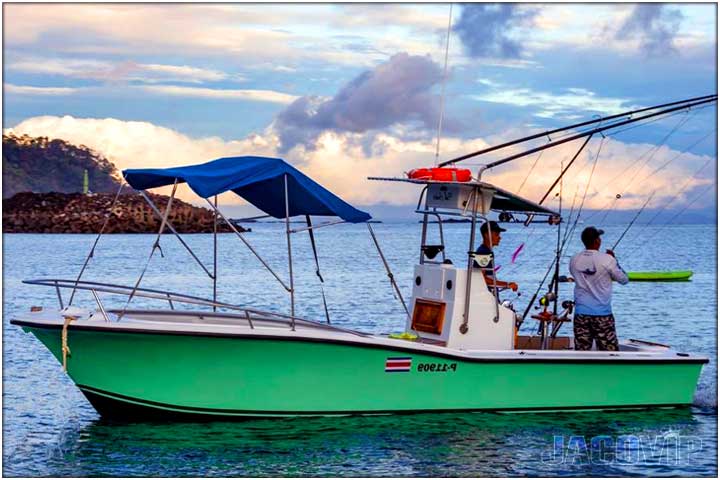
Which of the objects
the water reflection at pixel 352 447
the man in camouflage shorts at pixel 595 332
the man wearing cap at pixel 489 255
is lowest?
the water reflection at pixel 352 447

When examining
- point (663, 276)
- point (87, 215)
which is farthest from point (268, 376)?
point (87, 215)

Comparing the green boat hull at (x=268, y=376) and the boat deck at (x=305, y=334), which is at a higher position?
the boat deck at (x=305, y=334)

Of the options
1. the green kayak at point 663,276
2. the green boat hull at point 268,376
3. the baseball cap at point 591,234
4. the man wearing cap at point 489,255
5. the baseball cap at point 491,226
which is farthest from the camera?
the green kayak at point 663,276

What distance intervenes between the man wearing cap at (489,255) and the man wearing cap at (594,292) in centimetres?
97

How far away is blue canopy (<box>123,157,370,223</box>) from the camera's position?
13414mm

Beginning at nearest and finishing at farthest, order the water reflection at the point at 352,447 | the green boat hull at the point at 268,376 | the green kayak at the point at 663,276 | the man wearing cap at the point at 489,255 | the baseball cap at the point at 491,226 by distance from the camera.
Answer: the water reflection at the point at 352,447
the green boat hull at the point at 268,376
the man wearing cap at the point at 489,255
the baseball cap at the point at 491,226
the green kayak at the point at 663,276

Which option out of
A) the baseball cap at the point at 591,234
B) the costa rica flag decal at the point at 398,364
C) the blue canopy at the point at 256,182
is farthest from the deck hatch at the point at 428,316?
the baseball cap at the point at 591,234

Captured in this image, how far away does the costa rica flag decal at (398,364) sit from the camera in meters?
13.5

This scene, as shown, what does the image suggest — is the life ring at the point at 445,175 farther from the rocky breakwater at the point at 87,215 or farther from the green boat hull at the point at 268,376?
the rocky breakwater at the point at 87,215

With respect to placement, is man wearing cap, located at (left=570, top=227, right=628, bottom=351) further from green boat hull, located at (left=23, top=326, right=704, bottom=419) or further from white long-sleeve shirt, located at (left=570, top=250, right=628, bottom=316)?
green boat hull, located at (left=23, top=326, right=704, bottom=419)

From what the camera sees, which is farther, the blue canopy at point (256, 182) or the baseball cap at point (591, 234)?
the baseball cap at point (591, 234)

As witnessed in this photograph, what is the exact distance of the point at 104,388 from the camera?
43.8ft

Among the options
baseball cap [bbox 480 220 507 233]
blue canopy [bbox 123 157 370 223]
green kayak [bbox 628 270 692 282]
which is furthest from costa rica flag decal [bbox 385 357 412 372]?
green kayak [bbox 628 270 692 282]

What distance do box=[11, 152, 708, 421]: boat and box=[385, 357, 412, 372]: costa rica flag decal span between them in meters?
0.01
